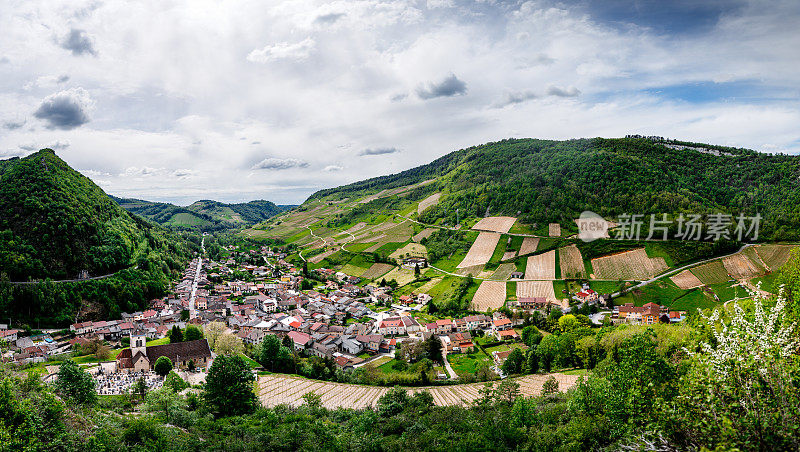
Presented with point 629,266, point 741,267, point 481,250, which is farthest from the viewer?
point 481,250

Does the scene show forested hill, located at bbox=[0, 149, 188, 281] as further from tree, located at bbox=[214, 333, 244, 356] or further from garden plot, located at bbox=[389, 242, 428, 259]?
garden plot, located at bbox=[389, 242, 428, 259]

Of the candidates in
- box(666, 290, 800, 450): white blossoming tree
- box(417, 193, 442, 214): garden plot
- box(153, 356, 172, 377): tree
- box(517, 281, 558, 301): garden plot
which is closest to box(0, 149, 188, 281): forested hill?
box(153, 356, 172, 377): tree

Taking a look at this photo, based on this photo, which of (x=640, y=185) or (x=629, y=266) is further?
(x=640, y=185)

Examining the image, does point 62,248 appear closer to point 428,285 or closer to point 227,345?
point 227,345

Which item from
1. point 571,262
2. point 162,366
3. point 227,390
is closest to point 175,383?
point 227,390

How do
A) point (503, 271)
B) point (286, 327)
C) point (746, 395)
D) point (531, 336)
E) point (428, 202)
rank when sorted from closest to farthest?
1. point (746, 395)
2. point (531, 336)
3. point (286, 327)
4. point (503, 271)
5. point (428, 202)
